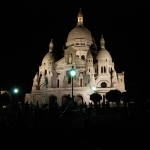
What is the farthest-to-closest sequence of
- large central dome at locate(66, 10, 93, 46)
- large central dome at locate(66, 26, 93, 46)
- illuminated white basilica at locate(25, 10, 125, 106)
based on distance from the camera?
large central dome at locate(66, 26, 93, 46)
large central dome at locate(66, 10, 93, 46)
illuminated white basilica at locate(25, 10, 125, 106)

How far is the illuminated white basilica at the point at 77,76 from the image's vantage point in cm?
4744

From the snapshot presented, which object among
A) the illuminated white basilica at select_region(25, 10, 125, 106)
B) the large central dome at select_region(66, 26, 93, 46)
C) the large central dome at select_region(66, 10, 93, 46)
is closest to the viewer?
the illuminated white basilica at select_region(25, 10, 125, 106)

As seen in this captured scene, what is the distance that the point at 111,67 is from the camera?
59906 mm

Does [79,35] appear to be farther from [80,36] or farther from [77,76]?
[77,76]

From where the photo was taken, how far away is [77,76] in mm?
50438

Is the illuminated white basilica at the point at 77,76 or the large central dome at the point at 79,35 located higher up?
the large central dome at the point at 79,35

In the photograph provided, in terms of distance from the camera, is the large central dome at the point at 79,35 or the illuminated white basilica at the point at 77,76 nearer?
the illuminated white basilica at the point at 77,76

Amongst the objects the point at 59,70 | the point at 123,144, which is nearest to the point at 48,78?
the point at 59,70

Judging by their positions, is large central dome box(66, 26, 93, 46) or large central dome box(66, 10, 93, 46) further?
large central dome box(66, 26, 93, 46)

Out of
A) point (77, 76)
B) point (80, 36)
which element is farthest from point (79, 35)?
A: point (77, 76)

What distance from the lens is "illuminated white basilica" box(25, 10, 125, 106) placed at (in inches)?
1868

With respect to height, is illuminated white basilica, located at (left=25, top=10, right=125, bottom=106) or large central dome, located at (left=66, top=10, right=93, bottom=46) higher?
large central dome, located at (left=66, top=10, right=93, bottom=46)

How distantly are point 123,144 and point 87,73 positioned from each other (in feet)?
136

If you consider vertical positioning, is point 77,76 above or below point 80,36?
below
